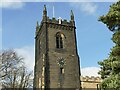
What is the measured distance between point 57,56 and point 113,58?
2855 cm

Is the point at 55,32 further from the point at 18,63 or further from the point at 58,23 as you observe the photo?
the point at 18,63

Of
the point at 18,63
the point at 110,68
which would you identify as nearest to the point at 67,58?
the point at 18,63

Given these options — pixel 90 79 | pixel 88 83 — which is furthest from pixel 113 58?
pixel 90 79

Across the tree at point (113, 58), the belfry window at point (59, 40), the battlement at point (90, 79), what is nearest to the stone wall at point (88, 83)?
the battlement at point (90, 79)

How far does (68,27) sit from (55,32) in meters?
2.81

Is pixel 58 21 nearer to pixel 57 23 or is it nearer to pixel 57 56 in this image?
pixel 57 23

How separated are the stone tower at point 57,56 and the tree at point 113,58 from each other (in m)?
25.4

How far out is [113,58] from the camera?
12.0m

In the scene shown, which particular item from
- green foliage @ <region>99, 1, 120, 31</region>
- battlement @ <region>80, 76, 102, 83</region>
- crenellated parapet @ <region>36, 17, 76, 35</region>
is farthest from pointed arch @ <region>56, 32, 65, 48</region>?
green foliage @ <region>99, 1, 120, 31</region>

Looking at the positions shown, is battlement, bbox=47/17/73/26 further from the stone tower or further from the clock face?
the clock face

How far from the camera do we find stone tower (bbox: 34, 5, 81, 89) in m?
38.3

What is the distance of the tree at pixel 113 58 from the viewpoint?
1132 cm

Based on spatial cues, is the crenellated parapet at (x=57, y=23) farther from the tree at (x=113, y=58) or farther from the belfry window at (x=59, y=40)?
the tree at (x=113, y=58)

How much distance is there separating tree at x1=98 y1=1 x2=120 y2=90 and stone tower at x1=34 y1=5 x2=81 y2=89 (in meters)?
25.4
